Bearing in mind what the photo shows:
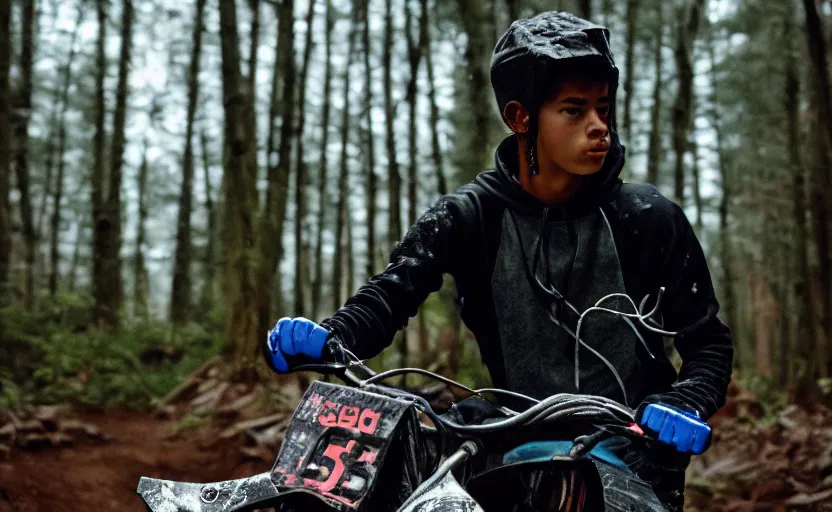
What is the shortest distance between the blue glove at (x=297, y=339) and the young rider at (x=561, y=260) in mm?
168

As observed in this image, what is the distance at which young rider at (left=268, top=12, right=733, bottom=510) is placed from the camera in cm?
208

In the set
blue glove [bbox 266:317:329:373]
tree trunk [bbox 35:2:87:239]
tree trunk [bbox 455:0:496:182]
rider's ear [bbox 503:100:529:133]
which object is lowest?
blue glove [bbox 266:317:329:373]

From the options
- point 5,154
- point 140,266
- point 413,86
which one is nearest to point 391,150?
point 413,86

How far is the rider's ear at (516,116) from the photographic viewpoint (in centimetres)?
228

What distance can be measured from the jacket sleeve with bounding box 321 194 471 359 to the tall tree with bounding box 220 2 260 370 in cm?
574

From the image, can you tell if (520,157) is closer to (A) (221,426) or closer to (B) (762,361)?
(A) (221,426)

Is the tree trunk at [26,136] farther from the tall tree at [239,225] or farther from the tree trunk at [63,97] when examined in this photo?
the tall tree at [239,225]

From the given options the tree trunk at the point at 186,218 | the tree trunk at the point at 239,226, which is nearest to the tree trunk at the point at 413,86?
the tree trunk at the point at 239,226

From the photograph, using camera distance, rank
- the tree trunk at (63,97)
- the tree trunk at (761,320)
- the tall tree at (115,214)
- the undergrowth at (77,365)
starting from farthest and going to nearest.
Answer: the tree trunk at (761,320), the tree trunk at (63,97), the tall tree at (115,214), the undergrowth at (77,365)

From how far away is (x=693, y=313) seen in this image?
2.11 m

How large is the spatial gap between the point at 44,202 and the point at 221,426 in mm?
18152

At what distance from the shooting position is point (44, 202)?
22516 mm

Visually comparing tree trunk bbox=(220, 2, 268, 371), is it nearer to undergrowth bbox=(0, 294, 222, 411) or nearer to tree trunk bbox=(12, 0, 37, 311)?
undergrowth bbox=(0, 294, 222, 411)

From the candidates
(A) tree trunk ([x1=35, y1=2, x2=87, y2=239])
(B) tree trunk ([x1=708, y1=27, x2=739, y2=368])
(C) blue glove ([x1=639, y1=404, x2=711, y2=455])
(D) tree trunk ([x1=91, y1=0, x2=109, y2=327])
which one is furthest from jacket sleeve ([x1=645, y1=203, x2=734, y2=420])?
(A) tree trunk ([x1=35, y1=2, x2=87, y2=239])
